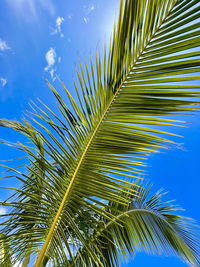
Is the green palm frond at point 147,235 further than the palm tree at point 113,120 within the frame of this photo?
Yes

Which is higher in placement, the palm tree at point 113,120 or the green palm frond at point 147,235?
the palm tree at point 113,120

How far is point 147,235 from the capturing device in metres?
2.10

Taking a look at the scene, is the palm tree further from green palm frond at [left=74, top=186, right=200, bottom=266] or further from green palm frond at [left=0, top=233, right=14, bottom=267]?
green palm frond at [left=74, top=186, right=200, bottom=266]

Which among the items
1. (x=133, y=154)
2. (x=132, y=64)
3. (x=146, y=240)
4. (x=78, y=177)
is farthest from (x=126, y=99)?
(x=146, y=240)

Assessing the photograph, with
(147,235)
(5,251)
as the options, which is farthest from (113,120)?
(147,235)

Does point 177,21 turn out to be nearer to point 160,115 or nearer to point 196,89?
point 196,89

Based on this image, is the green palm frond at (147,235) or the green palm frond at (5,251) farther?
the green palm frond at (147,235)

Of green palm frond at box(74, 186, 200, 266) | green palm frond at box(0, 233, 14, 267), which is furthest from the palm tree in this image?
green palm frond at box(74, 186, 200, 266)

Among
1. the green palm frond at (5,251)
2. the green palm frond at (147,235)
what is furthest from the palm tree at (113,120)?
the green palm frond at (147,235)

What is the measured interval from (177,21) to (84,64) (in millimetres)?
580

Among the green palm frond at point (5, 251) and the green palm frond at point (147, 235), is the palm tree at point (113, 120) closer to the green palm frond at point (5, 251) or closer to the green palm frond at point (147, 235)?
the green palm frond at point (5, 251)

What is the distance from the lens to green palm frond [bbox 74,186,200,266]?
6.88 feet

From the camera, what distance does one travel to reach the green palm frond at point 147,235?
6.88 ft

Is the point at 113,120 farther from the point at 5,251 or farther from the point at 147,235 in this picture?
the point at 147,235
